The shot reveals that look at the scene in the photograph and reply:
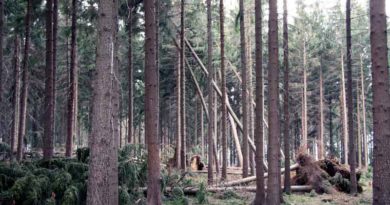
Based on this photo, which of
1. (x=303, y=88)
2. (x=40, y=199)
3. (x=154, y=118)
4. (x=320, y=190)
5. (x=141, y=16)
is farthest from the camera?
(x=303, y=88)

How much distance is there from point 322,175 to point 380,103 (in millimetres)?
11101

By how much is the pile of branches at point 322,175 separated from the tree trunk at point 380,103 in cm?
1023

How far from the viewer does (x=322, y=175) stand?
18672 millimetres

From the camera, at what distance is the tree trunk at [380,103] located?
313 inches

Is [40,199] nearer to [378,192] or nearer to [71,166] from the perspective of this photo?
[71,166]

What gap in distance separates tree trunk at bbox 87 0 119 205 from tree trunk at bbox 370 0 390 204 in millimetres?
4721

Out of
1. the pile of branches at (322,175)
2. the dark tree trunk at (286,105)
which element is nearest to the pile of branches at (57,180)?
the dark tree trunk at (286,105)

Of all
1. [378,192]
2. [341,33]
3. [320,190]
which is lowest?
[320,190]

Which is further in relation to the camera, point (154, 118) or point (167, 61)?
point (167, 61)

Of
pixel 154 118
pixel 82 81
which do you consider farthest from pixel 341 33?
pixel 154 118

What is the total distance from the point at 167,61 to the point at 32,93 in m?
9.36

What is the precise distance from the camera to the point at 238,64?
117ft

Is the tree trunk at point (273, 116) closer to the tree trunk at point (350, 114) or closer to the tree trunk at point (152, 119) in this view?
the tree trunk at point (152, 119)

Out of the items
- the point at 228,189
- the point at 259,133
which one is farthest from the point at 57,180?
the point at 228,189
